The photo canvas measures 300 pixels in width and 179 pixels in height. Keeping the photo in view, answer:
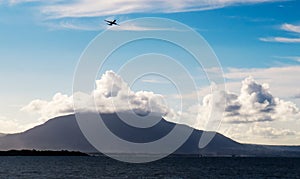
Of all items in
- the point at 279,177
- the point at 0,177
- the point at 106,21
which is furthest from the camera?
the point at 279,177

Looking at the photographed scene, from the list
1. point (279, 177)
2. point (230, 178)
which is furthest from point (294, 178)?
point (230, 178)

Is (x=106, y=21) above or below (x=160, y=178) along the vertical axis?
above

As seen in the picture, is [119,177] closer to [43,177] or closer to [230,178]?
[43,177]

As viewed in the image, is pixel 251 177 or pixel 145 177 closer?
pixel 145 177

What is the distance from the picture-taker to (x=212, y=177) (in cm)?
17425

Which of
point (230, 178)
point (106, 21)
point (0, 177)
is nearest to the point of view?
point (106, 21)

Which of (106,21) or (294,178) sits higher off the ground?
(106,21)

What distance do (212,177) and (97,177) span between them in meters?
37.0

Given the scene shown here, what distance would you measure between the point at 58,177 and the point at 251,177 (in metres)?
63.3

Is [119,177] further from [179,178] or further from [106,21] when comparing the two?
[106,21]

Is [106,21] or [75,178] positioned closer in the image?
[106,21]

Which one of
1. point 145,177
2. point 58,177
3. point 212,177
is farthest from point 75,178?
point 212,177

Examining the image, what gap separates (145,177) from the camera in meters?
162

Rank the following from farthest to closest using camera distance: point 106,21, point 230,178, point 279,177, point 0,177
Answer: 1. point 279,177
2. point 230,178
3. point 0,177
4. point 106,21
